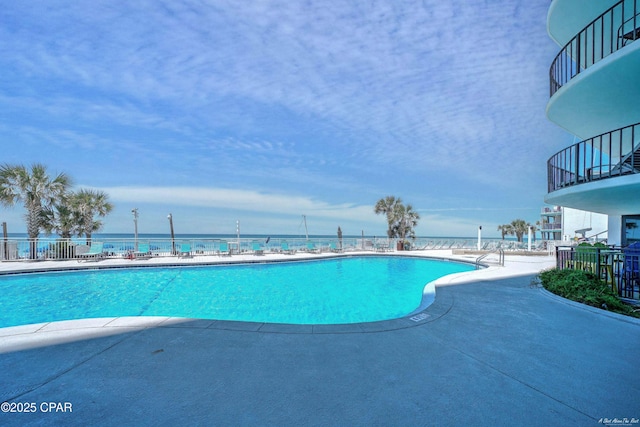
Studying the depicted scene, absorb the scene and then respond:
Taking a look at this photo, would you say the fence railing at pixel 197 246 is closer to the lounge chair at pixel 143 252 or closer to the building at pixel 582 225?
the lounge chair at pixel 143 252

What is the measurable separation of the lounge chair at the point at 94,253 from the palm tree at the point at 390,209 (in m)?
20.4

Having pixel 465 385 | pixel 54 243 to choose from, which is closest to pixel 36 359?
pixel 465 385

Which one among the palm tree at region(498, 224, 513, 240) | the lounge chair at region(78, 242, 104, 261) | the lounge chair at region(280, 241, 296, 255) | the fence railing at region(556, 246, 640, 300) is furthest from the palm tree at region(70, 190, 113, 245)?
the palm tree at region(498, 224, 513, 240)

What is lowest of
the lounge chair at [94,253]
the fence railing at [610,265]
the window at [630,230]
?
the lounge chair at [94,253]

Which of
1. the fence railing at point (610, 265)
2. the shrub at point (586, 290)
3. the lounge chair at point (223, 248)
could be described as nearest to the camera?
the shrub at point (586, 290)

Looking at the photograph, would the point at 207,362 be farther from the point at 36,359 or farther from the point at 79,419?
the point at 36,359

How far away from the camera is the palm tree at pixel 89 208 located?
15.2 meters

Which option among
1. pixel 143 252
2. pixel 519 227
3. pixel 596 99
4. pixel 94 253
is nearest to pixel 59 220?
pixel 94 253

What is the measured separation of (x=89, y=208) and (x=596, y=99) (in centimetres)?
2130

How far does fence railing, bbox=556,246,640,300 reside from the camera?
5676mm

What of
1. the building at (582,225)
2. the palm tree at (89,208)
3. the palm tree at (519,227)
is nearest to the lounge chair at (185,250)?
the palm tree at (89,208)

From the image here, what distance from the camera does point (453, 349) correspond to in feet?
10.5

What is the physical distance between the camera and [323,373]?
2.61m

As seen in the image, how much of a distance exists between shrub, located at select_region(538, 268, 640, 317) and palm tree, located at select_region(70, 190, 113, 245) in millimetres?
19037
